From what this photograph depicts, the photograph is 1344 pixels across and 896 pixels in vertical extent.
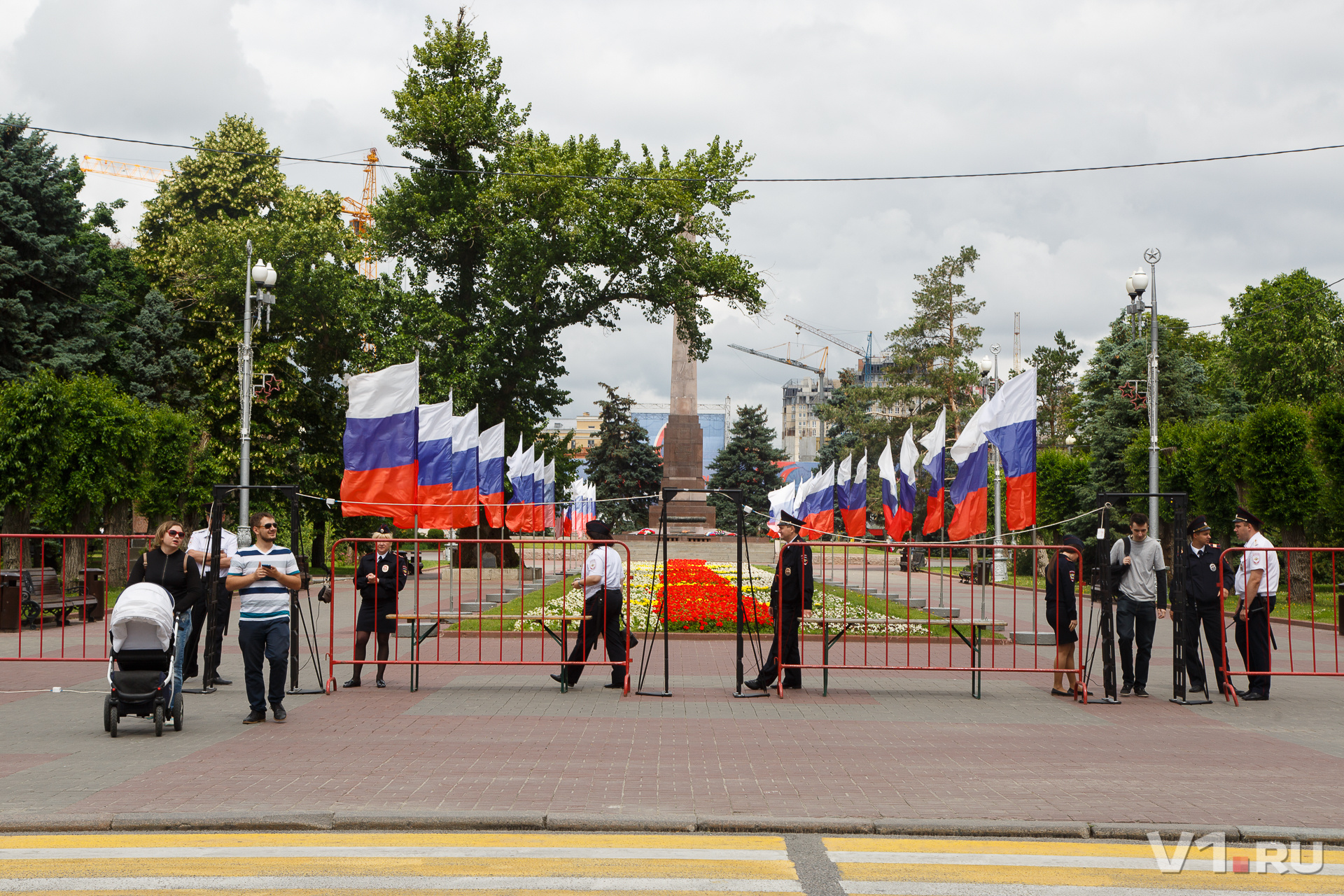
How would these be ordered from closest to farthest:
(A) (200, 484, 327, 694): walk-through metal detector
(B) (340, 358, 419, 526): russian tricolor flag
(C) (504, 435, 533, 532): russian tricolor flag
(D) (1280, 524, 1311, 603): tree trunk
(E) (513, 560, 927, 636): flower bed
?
1. (A) (200, 484, 327, 694): walk-through metal detector
2. (B) (340, 358, 419, 526): russian tricolor flag
3. (E) (513, 560, 927, 636): flower bed
4. (D) (1280, 524, 1311, 603): tree trunk
5. (C) (504, 435, 533, 532): russian tricolor flag

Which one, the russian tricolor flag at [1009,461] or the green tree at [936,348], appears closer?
the russian tricolor flag at [1009,461]

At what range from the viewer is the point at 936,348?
66938 mm

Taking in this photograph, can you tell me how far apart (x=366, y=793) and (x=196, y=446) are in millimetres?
32289

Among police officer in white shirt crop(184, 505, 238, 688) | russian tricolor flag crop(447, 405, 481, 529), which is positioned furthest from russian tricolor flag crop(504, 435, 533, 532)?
police officer in white shirt crop(184, 505, 238, 688)

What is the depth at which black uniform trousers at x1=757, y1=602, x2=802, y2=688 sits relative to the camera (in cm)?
1093

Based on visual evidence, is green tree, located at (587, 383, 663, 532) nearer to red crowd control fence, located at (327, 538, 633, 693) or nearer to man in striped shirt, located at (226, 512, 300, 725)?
red crowd control fence, located at (327, 538, 633, 693)

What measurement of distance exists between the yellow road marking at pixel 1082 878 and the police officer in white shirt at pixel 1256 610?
6491 mm

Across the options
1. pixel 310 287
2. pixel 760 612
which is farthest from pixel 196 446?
pixel 760 612

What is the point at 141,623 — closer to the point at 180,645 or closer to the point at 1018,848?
the point at 180,645

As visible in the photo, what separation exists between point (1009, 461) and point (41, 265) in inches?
956

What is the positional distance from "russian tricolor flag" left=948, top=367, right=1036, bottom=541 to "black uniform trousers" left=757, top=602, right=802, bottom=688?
3179 millimetres

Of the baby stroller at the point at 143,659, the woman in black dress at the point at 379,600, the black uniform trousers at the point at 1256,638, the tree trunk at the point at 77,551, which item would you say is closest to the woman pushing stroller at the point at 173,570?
the baby stroller at the point at 143,659

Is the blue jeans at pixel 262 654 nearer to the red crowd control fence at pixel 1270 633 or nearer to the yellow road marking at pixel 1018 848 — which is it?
the yellow road marking at pixel 1018 848

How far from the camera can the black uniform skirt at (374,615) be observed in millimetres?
11328
